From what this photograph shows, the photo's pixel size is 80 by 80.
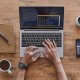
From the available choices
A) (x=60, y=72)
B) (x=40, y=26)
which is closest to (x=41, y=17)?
(x=40, y=26)

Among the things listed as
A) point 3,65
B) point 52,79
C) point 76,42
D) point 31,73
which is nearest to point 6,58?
point 3,65

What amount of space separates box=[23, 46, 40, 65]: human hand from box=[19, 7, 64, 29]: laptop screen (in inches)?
6.0

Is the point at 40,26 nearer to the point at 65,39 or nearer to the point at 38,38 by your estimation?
the point at 38,38

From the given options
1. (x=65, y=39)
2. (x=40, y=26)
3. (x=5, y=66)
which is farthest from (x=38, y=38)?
(x=5, y=66)

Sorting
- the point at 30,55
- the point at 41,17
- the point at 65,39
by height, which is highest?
the point at 41,17

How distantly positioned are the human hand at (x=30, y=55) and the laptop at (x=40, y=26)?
3cm

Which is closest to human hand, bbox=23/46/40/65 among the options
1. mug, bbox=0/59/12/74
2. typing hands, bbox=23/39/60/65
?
typing hands, bbox=23/39/60/65

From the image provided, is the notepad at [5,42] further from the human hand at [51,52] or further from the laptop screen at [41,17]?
the human hand at [51,52]

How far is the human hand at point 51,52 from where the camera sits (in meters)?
2.21

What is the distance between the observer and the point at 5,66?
2209 mm

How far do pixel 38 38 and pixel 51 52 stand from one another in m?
0.13

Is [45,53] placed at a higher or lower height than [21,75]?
higher

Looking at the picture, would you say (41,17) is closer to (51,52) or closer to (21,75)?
(51,52)

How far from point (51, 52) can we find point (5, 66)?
325 mm
